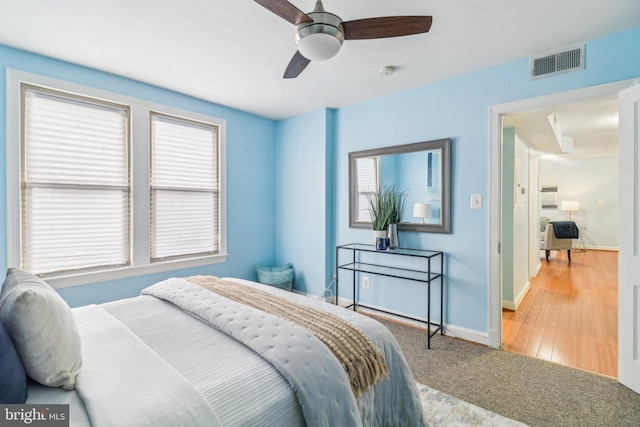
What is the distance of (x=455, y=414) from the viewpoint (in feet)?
5.98

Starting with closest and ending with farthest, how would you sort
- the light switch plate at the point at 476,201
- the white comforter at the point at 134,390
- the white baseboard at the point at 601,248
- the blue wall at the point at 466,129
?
the white comforter at the point at 134,390 < the blue wall at the point at 466,129 < the light switch plate at the point at 476,201 < the white baseboard at the point at 601,248

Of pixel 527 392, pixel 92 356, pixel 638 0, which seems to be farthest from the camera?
pixel 527 392

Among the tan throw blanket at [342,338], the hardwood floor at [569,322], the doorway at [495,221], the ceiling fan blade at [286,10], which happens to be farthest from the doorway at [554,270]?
the ceiling fan blade at [286,10]

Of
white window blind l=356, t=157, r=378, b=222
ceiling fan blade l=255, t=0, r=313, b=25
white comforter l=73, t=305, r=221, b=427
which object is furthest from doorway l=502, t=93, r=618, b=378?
white comforter l=73, t=305, r=221, b=427

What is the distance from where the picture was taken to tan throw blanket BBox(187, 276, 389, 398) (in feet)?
4.40

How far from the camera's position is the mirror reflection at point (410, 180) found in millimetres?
3033

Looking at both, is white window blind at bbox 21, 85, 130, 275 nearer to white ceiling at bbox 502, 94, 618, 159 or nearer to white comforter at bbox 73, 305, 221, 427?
white comforter at bbox 73, 305, 221, 427

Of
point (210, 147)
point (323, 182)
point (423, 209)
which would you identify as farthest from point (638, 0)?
point (210, 147)

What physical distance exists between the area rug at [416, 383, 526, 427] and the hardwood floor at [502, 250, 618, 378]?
3.53 feet

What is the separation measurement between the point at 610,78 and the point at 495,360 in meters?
2.28

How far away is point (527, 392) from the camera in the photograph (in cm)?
204

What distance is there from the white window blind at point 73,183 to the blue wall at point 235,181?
21 centimetres

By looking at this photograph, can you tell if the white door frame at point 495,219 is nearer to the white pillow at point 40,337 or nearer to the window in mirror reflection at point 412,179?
the window in mirror reflection at point 412,179

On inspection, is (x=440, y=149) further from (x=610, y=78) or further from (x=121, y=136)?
(x=121, y=136)
